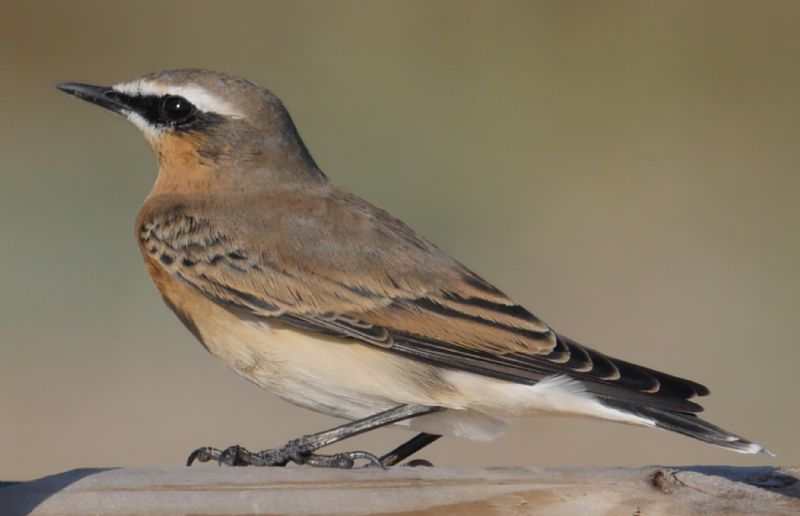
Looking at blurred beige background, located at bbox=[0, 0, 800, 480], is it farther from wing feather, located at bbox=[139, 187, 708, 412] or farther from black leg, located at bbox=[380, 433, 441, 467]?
wing feather, located at bbox=[139, 187, 708, 412]

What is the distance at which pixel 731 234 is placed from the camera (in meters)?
14.0

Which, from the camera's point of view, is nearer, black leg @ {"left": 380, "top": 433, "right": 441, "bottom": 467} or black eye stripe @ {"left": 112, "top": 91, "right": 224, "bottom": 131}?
black leg @ {"left": 380, "top": 433, "right": 441, "bottom": 467}

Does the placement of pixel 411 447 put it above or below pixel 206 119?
below

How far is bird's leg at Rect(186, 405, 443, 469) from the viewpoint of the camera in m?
5.96

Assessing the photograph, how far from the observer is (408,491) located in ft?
15.8

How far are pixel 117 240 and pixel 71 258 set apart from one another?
50 centimetres

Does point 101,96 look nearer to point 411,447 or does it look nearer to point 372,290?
point 372,290

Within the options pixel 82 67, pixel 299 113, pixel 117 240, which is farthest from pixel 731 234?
pixel 82 67

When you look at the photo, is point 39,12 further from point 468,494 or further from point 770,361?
point 468,494

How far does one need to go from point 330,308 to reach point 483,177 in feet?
27.6

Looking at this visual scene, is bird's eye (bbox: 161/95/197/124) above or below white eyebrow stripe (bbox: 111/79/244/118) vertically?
below

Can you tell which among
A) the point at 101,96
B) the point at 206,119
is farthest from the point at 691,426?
the point at 101,96

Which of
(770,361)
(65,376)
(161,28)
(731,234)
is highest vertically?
(161,28)

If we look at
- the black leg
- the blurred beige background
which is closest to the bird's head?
the black leg
